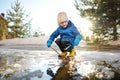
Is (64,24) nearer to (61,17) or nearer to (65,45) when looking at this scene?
(61,17)

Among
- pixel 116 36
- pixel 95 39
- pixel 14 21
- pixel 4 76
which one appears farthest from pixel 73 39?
pixel 14 21

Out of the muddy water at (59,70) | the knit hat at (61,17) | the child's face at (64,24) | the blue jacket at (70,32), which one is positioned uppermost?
the knit hat at (61,17)

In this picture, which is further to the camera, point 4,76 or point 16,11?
point 16,11

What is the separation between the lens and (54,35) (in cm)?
582

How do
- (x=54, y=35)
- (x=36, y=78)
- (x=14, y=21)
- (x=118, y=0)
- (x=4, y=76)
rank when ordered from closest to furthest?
(x=36, y=78), (x=4, y=76), (x=54, y=35), (x=118, y=0), (x=14, y=21)

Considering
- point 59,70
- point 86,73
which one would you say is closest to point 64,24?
point 59,70

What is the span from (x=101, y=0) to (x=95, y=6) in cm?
75

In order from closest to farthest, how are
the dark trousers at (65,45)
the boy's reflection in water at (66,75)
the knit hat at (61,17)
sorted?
the boy's reflection in water at (66,75) → the knit hat at (61,17) → the dark trousers at (65,45)

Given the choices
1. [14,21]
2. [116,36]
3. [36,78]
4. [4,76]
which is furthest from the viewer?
[14,21]

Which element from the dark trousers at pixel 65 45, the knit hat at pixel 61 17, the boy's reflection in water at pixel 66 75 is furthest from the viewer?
the dark trousers at pixel 65 45

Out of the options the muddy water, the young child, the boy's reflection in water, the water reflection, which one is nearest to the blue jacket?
the young child

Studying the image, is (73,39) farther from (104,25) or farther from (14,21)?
(14,21)

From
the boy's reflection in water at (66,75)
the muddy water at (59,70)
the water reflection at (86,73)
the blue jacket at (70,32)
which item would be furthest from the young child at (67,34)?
the boy's reflection in water at (66,75)

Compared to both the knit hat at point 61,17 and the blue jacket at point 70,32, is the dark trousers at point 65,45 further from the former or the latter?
the knit hat at point 61,17
